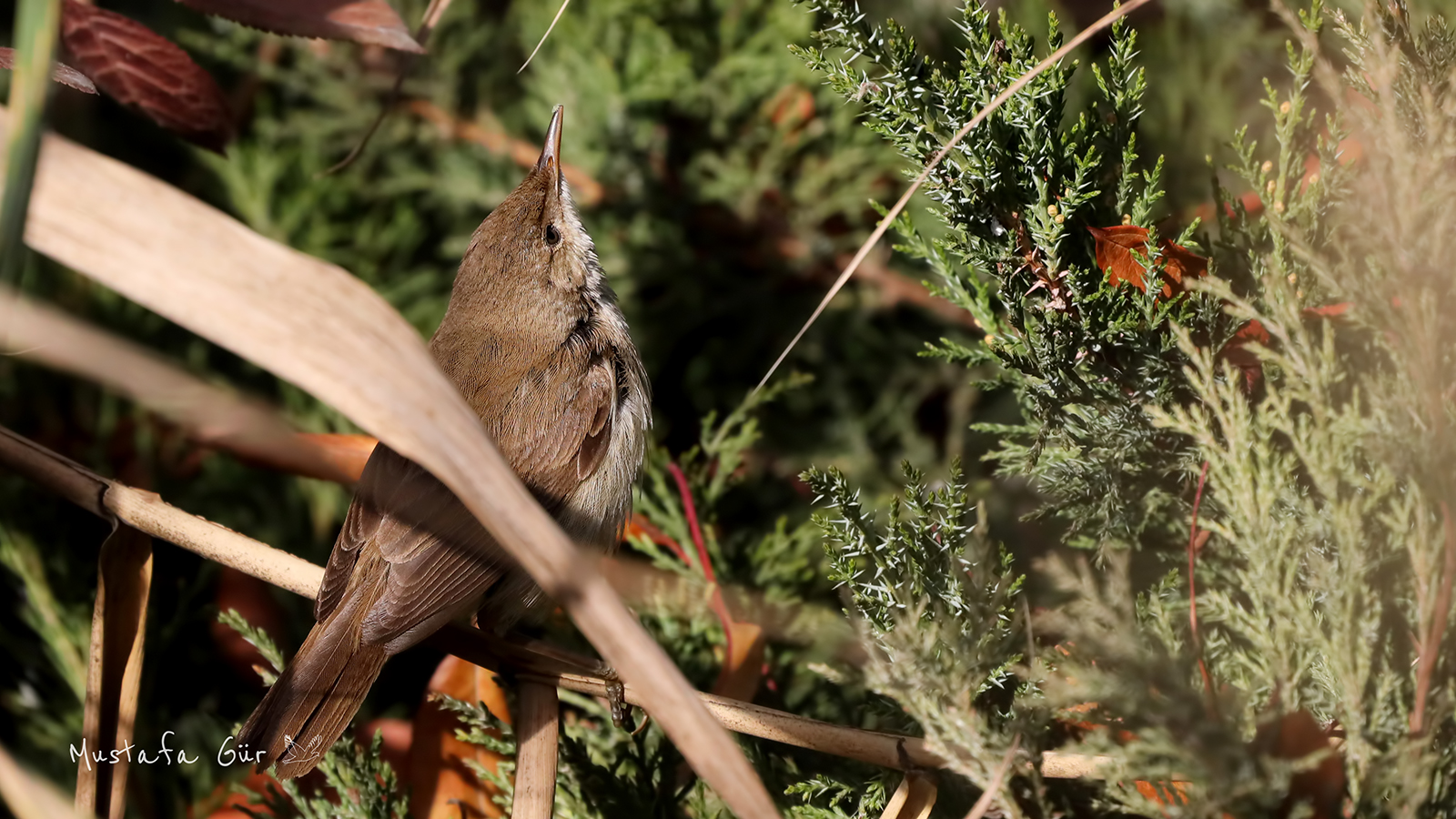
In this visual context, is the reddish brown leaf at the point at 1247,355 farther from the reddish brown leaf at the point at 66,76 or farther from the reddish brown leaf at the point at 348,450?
the reddish brown leaf at the point at 66,76

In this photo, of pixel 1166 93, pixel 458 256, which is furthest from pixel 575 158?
pixel 1166 93

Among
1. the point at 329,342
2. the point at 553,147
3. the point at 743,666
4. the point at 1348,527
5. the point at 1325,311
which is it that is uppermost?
the point at 553,147

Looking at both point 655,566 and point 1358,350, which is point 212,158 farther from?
point 1358,350

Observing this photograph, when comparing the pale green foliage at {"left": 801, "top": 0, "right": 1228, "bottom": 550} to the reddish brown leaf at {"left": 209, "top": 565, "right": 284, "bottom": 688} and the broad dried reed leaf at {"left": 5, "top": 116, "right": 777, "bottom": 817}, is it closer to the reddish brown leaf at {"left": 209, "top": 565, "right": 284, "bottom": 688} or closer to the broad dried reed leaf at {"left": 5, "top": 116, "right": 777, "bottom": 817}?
the broad dried reed leaf at {"left": 5, "top": 116, "right": 777, "bottom": 817}

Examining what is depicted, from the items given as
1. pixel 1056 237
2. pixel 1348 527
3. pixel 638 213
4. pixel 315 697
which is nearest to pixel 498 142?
pixel 638 213

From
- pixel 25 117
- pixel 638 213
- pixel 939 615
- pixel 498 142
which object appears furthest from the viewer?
pixel 498 142

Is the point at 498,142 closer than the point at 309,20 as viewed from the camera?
No

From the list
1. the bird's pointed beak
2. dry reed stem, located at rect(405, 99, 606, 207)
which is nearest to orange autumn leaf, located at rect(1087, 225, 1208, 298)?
the bird's pointed beak

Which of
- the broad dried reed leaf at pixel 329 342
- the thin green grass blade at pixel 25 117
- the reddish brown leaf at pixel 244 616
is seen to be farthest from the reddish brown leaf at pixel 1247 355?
the reddish brown leaf at pixel 244 616

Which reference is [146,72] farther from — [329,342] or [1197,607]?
[1197,607]
